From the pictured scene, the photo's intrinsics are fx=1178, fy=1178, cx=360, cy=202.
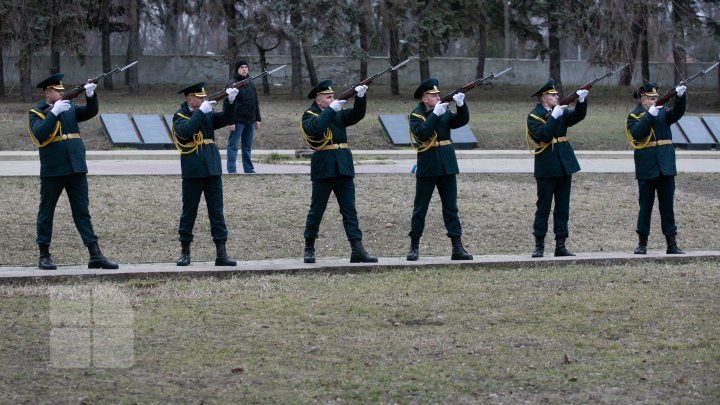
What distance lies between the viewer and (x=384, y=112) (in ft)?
98.1

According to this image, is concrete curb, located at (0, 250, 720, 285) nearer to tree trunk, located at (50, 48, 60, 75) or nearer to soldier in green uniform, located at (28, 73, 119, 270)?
soldier in green uniform, located at (28, 73, 119, 270)

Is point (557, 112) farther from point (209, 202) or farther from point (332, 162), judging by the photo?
point (209, 202)

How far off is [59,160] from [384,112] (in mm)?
18701

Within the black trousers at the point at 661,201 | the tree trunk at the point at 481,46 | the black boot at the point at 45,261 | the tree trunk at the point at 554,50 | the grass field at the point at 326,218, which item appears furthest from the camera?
the tree trunk at the point at 481,46

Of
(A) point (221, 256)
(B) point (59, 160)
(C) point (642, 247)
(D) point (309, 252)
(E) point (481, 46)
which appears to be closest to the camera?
(B) point (59, 160)

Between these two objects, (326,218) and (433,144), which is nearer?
(433,144)

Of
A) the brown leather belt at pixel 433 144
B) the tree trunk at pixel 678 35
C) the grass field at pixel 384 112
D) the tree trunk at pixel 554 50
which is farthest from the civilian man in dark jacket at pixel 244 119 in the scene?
the tree trunk at pixel 554 50

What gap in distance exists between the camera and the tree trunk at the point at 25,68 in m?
29.6

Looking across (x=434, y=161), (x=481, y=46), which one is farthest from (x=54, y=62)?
(x=434, y=161)

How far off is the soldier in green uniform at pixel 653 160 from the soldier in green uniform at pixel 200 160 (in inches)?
184

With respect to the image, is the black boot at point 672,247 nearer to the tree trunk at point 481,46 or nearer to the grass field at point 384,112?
the grass field at point 384,112

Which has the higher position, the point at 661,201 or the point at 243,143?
the point at 243,143

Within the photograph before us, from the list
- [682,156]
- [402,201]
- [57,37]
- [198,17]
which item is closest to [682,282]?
[402,201]

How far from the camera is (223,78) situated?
1572 inches
